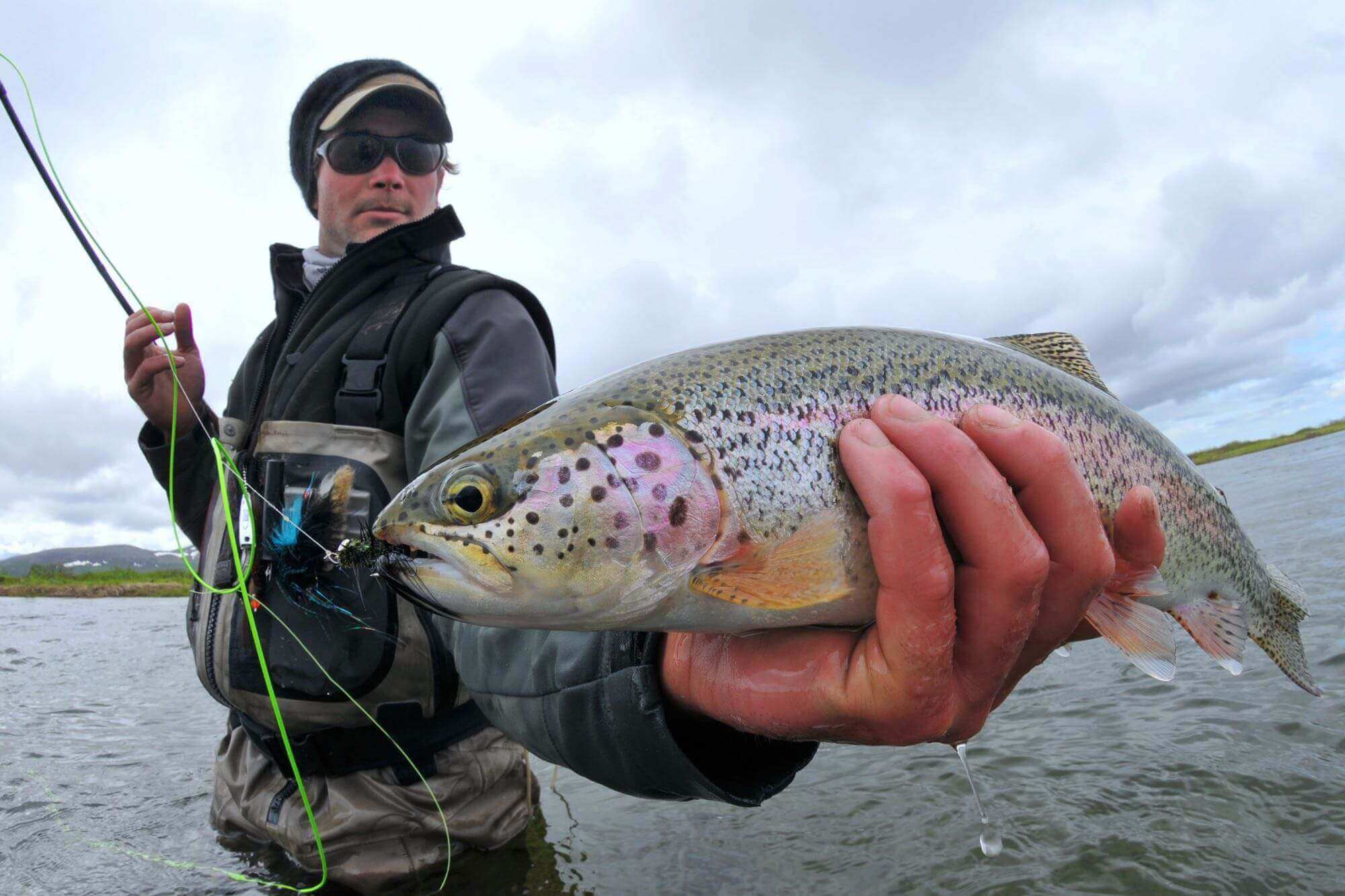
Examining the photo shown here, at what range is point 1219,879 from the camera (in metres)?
3.55

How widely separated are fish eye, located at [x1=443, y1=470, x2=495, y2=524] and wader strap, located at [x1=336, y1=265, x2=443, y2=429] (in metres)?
1.55

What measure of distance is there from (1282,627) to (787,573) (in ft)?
9.26

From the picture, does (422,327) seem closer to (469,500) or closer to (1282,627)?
(469,500)

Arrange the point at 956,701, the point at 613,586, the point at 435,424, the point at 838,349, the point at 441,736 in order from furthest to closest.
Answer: the point at 441,736, the point at 435,424, the point at 838,349, the point at 956,701, the point at 613,586

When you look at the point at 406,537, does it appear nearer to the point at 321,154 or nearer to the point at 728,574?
the point at 728,574

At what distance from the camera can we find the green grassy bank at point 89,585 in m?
31.3

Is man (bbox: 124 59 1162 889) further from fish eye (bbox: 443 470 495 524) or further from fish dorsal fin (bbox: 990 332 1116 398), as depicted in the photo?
fish dorsal fin (bbox: 990 332 1116 398)

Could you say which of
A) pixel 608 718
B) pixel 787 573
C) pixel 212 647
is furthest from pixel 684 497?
pixel 212 647

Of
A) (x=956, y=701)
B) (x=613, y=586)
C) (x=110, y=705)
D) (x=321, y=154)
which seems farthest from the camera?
(x=110, y=705)

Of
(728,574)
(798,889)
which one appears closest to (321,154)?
(728,574)

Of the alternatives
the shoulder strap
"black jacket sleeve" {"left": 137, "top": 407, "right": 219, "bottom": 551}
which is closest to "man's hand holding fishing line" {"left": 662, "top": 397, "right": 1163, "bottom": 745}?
the shoulder strap

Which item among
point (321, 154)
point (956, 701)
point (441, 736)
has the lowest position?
point (441, 736)

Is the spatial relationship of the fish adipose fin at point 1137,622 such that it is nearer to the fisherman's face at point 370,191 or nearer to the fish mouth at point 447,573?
the fish mouth at point 447,573

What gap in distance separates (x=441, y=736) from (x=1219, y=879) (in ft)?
12.1
